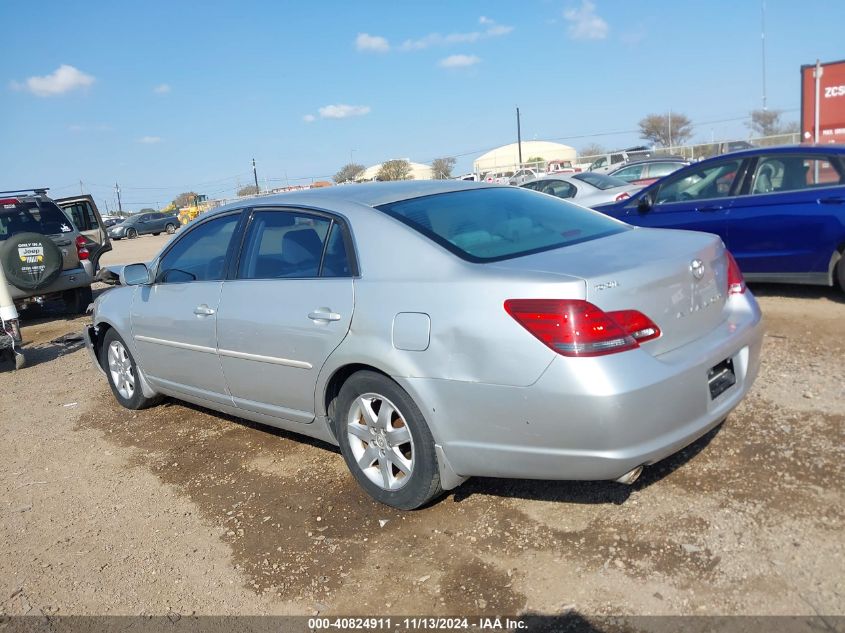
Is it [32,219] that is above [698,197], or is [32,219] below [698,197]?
above

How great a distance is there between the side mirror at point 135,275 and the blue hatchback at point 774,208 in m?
5.01

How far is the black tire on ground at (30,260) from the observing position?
873cm

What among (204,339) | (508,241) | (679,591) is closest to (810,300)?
(508,241)

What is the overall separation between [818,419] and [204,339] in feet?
11.9

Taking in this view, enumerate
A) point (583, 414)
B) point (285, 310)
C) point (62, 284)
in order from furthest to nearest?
point (62, 284) < point (285, 310) < point (583, 414)

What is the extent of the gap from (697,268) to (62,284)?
919cm

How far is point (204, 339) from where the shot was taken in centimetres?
438

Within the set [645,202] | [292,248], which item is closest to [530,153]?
[645,202]

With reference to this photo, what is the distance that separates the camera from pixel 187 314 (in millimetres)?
4516

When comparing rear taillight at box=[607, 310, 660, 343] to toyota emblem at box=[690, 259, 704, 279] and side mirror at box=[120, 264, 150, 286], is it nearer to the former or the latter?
toyota emblem at box=[690, 259, 704, 279]

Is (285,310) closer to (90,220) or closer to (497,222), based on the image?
(497,222)

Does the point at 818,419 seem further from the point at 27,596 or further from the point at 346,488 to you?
the point at 27,596

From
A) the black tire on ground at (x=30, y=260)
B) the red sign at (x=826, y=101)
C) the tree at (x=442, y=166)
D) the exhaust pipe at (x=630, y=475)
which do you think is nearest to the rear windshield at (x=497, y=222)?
the exhaust pipe at (x=630, y=475)

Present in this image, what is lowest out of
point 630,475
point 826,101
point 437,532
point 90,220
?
point 437,532
